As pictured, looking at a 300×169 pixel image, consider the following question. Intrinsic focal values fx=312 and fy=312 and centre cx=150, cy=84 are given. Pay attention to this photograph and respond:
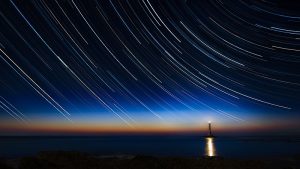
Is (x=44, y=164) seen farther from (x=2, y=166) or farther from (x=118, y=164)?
(x=118, y=164)

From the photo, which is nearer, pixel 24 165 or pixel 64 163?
pixel 24 165

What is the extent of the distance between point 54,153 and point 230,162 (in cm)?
→ 1551

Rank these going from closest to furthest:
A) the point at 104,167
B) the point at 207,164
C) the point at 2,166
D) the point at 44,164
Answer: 1. the point at 2,166
2. the point at 44,164
3. the point at 104,167
4. the point at 207,164

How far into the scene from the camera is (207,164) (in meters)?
25.3

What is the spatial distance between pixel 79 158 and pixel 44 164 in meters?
4.75

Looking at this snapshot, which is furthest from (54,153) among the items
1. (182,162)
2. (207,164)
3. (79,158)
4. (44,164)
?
(207,164)

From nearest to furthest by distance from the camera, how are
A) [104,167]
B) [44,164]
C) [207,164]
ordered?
[44,164]
[104,167]
[207,164]

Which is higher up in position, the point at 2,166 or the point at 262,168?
the point at 262,168

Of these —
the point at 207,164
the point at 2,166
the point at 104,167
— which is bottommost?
the point at 2,166

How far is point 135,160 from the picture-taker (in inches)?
1024

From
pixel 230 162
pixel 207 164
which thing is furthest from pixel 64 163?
pixel 230 162

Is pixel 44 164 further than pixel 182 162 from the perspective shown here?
No

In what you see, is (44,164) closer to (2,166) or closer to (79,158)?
(2,166)

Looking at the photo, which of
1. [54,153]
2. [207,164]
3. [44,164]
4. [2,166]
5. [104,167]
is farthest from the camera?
[54,153]
